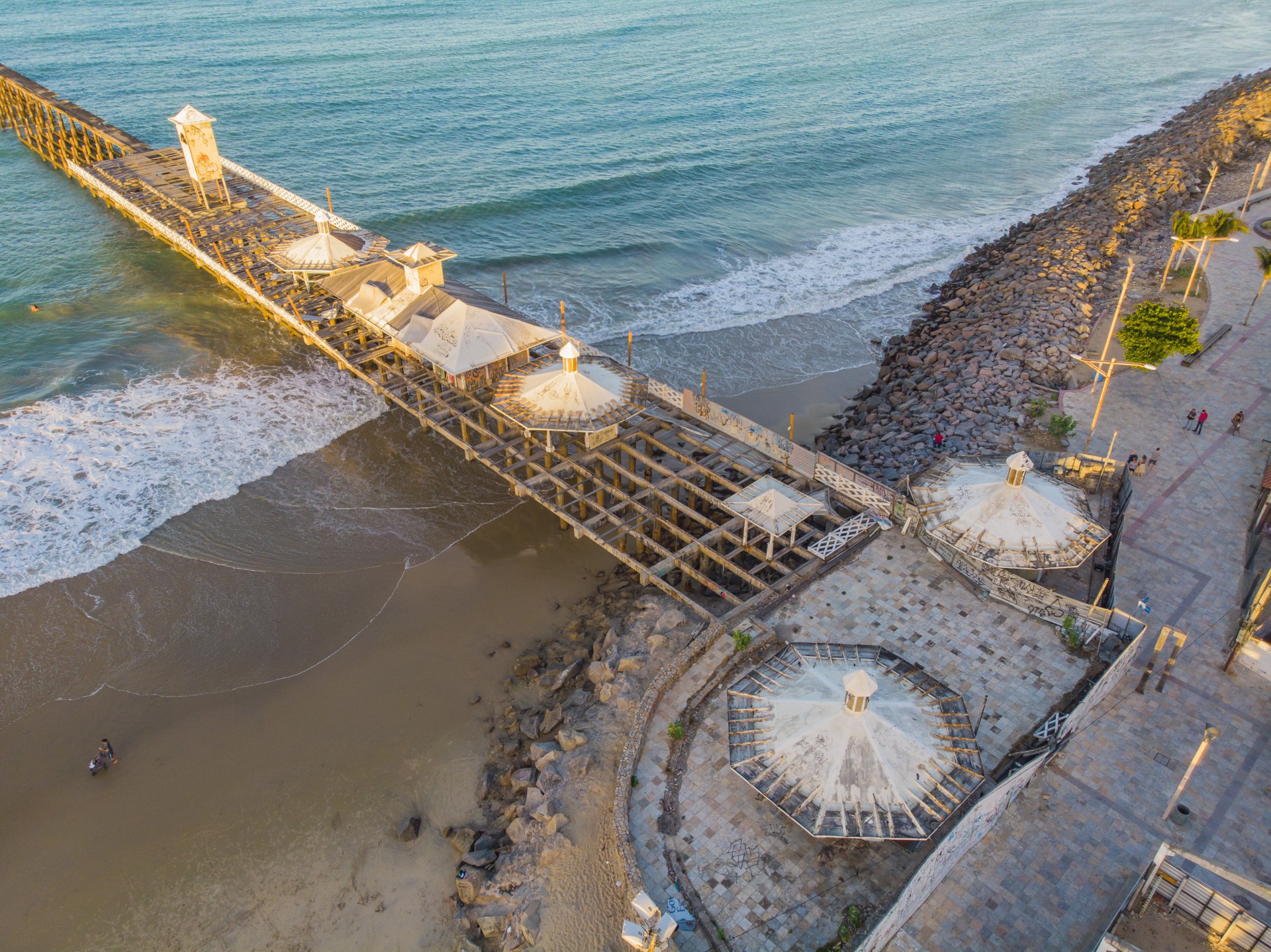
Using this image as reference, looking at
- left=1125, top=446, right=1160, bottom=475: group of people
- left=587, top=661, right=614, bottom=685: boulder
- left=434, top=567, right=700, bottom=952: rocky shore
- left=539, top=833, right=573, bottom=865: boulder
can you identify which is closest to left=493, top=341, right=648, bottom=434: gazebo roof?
left=434, top=567, right=700, bottom=952: rocky shore

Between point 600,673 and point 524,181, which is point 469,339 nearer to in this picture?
point 600,673

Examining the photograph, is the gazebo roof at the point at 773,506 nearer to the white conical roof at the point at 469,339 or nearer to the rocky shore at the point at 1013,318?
the rocky shore at the point at 1013,318

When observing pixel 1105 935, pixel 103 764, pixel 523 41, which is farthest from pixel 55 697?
pixel 523 41

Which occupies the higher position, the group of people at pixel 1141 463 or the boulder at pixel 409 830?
the group of people at pixel 1141 463

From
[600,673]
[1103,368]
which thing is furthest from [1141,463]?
[600,673]

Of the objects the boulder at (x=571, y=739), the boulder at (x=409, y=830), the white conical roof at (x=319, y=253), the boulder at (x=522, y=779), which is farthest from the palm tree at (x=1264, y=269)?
the white conical roof at (x=319, y=253)

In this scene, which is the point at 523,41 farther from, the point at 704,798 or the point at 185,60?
the point at 704,798
